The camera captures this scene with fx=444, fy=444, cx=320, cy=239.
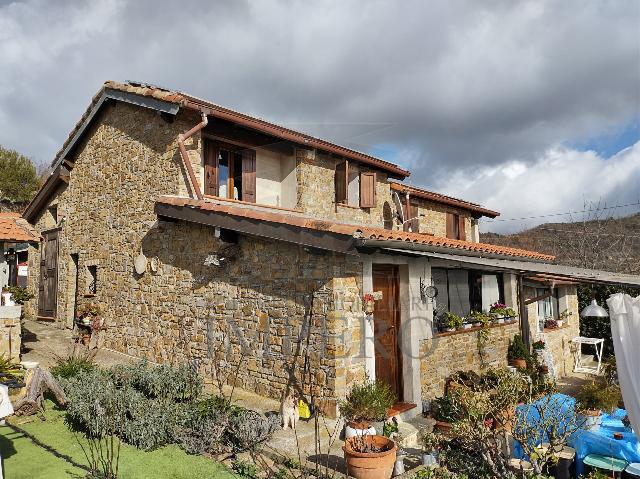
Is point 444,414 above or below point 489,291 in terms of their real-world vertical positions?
below

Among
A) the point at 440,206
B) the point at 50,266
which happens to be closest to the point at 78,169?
the point at 50,266

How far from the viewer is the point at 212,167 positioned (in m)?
10.7

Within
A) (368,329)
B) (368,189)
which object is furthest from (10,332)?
(368,189)

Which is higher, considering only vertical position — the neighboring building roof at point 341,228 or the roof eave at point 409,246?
the neighboring building roof at point 341,228

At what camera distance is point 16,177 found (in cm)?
2319

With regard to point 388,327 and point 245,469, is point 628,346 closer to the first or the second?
point 245,469

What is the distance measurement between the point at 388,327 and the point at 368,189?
616cm

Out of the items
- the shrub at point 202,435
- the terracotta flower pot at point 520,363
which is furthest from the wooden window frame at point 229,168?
the terracotta flower pot at point 520,363

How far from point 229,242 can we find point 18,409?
14.1 feet

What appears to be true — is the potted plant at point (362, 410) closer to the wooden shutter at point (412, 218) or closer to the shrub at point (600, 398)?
the shrub at point (600, 398)

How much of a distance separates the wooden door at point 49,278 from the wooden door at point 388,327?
11211mm

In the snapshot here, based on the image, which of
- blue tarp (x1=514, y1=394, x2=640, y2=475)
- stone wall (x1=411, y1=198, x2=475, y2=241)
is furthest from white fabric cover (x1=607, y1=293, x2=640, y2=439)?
stone wall (x1=411, y1=198, x2=475, y2=241)

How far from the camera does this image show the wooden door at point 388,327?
842cm

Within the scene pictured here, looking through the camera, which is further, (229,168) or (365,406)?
(229,168)
